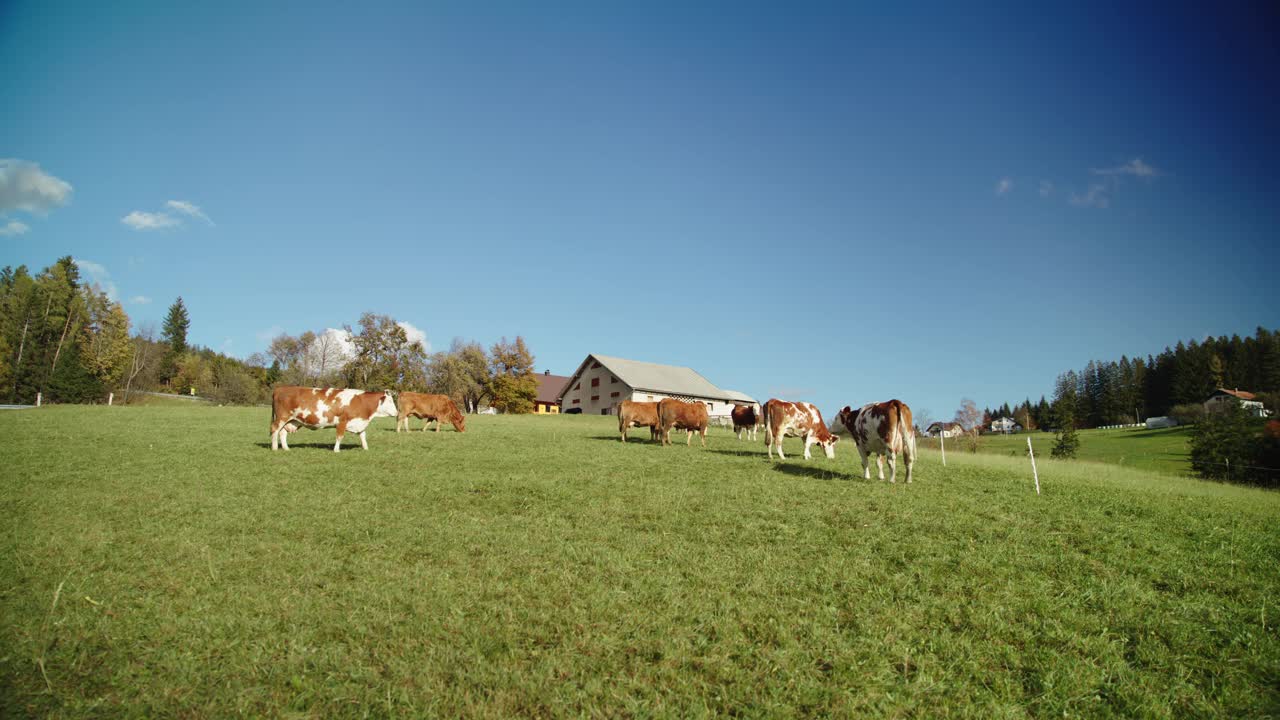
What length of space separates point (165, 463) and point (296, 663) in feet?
42.2

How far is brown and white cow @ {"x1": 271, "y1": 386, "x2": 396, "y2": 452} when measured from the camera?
1691 centimetres

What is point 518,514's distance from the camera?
9.70 metres

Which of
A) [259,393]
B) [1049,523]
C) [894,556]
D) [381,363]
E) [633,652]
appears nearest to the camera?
[633,652]

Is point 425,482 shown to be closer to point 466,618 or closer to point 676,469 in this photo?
point 676,469

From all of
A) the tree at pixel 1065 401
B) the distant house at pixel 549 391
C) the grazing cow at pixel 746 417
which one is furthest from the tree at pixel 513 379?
the tree at pixel 1065 401

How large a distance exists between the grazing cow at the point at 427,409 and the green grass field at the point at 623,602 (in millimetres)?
13783

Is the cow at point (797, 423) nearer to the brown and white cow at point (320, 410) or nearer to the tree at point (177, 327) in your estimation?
the brown and white cow at point (320, 410)

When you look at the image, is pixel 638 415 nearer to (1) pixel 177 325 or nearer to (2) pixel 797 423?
(2) pixel 797 423

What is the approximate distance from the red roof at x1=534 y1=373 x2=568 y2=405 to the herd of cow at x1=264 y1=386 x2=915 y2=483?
6800 centimetres

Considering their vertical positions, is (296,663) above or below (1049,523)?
below

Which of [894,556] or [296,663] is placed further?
[894,556]

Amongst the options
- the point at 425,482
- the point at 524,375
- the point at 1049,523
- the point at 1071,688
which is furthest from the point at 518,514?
the point at 524,375

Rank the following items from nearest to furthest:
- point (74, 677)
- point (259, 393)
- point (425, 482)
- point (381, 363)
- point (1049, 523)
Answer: point (74, 677)
point (1049, 523)
point (425, 482)
point (381, 363)
point (259, 393)

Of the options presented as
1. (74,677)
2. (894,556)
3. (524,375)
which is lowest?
(74,677)
